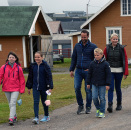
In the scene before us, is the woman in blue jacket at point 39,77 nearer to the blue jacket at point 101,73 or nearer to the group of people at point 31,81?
the group of people at point 31,81

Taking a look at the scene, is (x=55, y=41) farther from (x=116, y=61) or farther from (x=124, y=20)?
(x=116, y=61)

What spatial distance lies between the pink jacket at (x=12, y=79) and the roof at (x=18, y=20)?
16.5 metres

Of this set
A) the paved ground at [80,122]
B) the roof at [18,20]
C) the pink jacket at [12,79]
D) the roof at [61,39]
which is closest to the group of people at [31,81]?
the pink jacket at [12,79]

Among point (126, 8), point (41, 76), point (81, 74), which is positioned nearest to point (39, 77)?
point (41, 76)

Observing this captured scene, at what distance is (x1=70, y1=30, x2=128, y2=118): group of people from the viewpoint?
820 centimetres

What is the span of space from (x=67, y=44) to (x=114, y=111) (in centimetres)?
5617

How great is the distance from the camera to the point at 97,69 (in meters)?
8.20

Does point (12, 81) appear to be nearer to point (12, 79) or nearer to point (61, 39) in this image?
point (12, 79)

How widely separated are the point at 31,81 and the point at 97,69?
4.78 ft

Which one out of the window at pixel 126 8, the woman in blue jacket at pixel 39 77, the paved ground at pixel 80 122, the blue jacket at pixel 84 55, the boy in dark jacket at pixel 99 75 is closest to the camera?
the paved ground at pixel 80 122

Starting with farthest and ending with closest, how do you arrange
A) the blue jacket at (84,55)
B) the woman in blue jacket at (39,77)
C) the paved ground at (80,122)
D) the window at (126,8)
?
the window at (126,8)
the blue jacket at (84,55)
the woman in blue jacket at (39,77)
the paved ground at (80,122)

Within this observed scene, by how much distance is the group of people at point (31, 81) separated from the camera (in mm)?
7922

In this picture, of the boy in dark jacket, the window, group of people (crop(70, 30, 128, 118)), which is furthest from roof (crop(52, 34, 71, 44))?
the boy in dark jacket

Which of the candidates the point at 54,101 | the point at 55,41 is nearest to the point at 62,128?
the point at 54,101
